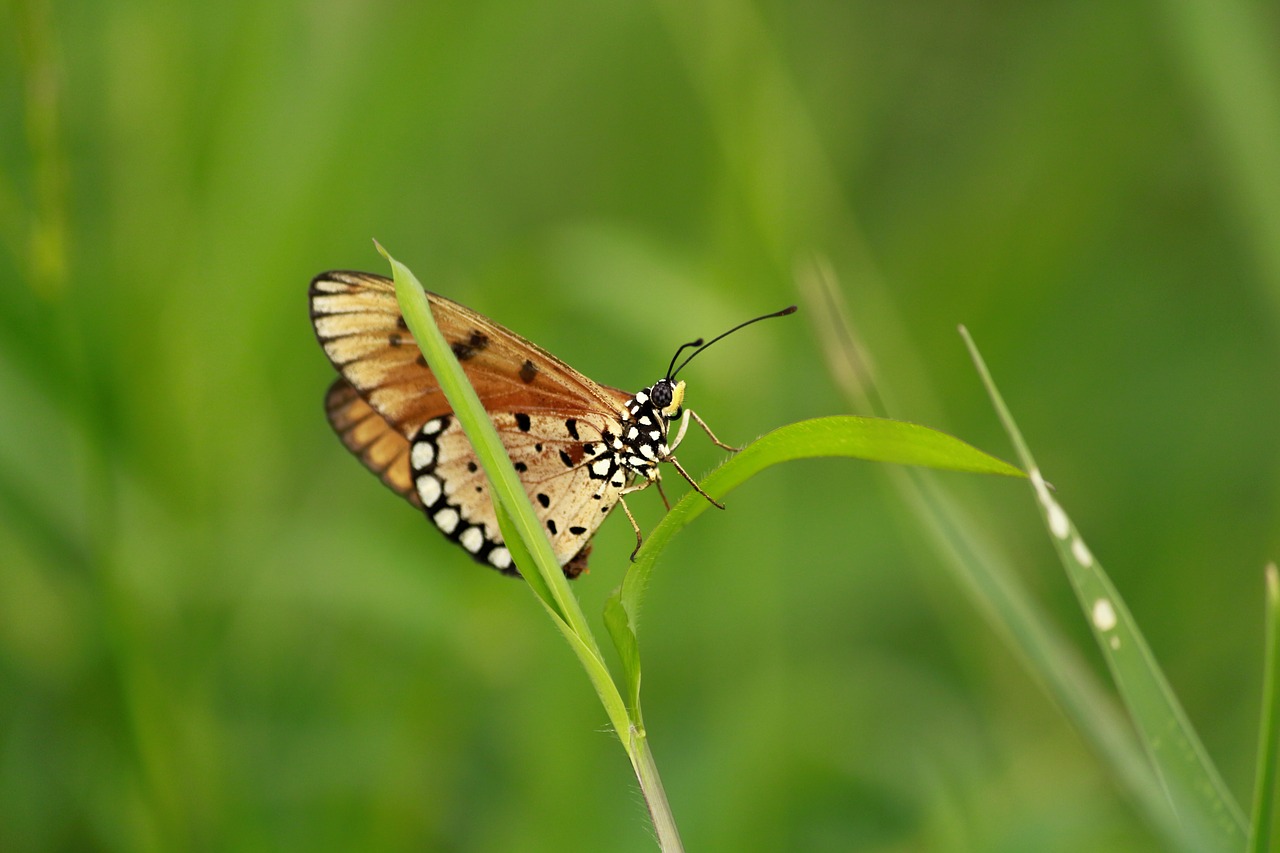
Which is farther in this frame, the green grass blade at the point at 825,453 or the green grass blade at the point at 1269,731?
the green grass blade at the point at 825,453

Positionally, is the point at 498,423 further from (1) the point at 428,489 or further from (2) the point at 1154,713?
(2) the point at 1154,713

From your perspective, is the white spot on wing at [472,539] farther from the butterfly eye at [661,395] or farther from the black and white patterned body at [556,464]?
the butterfly eye at [661,395]

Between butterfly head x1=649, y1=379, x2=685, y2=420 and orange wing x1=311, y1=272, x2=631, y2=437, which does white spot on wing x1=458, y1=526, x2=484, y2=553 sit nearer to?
orange wing x1=311, y1=272, x2=631, y2=437

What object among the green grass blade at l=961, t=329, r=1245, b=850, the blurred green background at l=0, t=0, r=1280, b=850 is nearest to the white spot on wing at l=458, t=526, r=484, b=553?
the blurred green background at l=0, t=0, r=1280, b=850

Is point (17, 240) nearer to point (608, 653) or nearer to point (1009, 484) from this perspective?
point (608, 653)

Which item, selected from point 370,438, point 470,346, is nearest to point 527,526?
point 470,346

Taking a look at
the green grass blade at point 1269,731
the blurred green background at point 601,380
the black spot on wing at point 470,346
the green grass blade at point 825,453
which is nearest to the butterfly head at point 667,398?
the black spot on wing at point 470,346

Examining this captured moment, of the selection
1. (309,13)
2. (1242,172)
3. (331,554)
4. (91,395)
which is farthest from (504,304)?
(1242,172)
